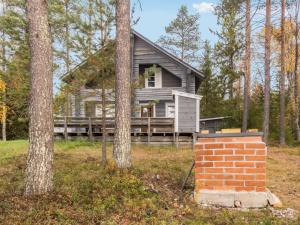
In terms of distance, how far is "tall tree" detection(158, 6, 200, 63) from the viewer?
43.6 meters

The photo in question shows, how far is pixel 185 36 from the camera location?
144 feet

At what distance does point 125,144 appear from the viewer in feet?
28.8

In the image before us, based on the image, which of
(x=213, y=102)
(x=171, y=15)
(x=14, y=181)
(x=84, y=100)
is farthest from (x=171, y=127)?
(x=171, y=15)

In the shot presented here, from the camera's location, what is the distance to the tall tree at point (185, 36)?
43625 millimetres

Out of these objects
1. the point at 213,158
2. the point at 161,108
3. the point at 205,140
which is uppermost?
the point at 161,108

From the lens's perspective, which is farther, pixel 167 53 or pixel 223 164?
pixel 167 53

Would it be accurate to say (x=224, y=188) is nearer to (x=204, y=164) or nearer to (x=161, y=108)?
(x=204, y=164)

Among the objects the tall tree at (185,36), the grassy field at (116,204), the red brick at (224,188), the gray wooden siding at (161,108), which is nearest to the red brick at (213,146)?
the red brick at (224,188)

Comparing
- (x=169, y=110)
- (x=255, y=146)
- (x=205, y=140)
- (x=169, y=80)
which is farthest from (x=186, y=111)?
(x=255, y=146)

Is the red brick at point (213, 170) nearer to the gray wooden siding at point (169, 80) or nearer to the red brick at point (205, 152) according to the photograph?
the red brick at point (205, 152)

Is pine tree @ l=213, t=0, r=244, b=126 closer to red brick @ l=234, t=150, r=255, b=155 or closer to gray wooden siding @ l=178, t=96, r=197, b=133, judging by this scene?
gray wooden siding @ l=178, t=96, r=197, b=133

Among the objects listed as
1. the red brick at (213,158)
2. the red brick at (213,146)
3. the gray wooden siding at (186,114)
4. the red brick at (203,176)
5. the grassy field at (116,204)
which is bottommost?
the grassy field at (116,204)

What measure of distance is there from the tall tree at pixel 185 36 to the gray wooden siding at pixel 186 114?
24307 mm

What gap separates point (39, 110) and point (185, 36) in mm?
39912
